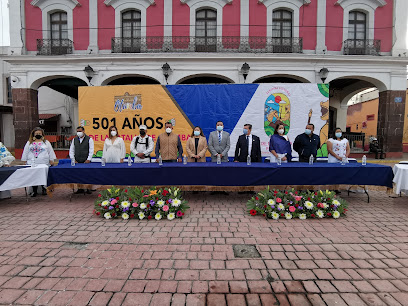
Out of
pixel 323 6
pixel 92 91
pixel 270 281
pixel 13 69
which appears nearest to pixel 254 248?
pixel 270 281

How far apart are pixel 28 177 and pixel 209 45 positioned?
10.5 meters

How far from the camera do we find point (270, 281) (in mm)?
2445

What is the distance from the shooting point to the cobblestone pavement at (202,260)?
7.34ft

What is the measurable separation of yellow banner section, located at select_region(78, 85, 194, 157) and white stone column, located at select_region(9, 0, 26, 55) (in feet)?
26.7

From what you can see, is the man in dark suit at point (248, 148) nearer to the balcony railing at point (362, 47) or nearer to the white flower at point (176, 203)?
the white flower at point (176, 203)

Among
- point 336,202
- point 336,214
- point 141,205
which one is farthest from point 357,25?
point 141,205

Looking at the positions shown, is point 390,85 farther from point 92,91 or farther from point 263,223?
point 92,91

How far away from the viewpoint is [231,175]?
4.88 metres

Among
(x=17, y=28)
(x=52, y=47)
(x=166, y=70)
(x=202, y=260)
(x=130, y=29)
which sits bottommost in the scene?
(x=202, y=260)

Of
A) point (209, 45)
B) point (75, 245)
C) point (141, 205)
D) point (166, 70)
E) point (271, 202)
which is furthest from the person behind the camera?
point (209, 45)

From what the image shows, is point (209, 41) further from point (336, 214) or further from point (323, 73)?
point (336, 214)

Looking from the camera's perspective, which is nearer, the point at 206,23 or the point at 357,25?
the point at 206,23

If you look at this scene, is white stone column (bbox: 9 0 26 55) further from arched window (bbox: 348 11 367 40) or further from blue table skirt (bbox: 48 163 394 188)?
arched window (bbox: 348 11 367 40)

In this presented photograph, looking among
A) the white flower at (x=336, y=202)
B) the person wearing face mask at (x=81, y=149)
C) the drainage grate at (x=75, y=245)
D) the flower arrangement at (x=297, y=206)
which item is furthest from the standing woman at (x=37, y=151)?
the white flower at (x=336, y=202)
